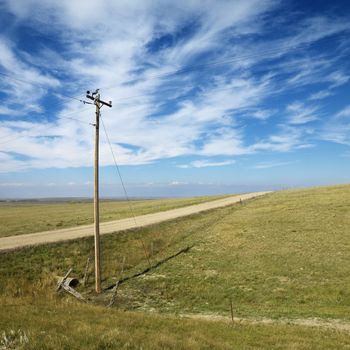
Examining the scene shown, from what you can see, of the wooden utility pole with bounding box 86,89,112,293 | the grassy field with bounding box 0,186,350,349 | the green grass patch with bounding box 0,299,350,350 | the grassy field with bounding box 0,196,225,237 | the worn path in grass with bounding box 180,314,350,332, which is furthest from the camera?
the grassy field with bounding box 0,196,225,237

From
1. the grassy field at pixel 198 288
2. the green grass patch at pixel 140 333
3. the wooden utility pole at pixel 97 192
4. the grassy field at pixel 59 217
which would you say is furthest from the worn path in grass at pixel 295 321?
the grassy field at pixel 59 217

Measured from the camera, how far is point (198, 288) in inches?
878

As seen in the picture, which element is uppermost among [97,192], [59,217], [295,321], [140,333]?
[97,192]

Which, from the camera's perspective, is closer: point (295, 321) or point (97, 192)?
point (295, 321)

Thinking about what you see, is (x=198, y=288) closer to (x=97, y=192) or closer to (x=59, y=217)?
(x=97, y=192)

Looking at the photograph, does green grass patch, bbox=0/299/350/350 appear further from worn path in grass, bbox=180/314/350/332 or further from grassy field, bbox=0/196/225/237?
grassy field, bbox=0/196/225/237

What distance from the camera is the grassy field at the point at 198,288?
39.4 ft

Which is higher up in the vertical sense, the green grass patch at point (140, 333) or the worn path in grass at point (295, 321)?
the green grass patch at point (140, 333)

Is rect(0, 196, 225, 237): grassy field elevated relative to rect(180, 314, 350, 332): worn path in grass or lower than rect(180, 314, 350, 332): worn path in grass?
elevated

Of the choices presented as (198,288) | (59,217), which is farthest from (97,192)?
(59,217)

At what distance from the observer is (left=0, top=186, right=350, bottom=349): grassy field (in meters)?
12.0

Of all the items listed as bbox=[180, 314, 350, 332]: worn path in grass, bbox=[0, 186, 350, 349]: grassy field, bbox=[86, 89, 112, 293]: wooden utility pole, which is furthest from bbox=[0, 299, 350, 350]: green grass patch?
bbox=[86, 89, 112, 293]: wooden utility pole

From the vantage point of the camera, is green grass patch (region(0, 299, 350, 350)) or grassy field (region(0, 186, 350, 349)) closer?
green grass patch (region(0, 299, 350, 350))

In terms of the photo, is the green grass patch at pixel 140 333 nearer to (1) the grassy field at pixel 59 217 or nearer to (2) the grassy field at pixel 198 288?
(2) the grassy field at pixel 198 288
